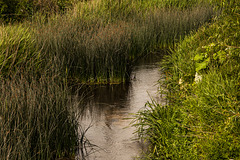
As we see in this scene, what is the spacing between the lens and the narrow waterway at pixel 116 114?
5.48 m

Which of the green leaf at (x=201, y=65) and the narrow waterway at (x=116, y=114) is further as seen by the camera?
the green leaf at (x=201, y=65)

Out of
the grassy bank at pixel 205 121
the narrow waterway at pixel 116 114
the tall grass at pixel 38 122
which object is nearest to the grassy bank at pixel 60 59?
the tall grass at pixel 38 122

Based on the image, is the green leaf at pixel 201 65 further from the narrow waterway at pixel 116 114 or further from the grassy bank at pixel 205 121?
the narrow waterway at pixel 116 114

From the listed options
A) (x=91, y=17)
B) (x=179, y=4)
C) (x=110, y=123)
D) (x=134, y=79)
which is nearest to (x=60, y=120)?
(x=110, y=123)

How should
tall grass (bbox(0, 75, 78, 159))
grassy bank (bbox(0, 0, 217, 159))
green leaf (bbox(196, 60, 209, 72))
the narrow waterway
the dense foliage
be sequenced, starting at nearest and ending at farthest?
tall grass (bbox(0, 75, 78, 159)) < grassy bank (bbox(0, 0, 217, 159)) < the narrow waterway < green leaf (bbox(196, 60, 209, 72)) < the dense foliage

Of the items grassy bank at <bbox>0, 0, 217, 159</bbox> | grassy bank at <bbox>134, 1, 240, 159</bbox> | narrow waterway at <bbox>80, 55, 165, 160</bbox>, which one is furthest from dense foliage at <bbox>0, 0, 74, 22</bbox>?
grassy bank at <bbox>134, 1, 240, 159</bbox>

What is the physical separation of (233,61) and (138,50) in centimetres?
574

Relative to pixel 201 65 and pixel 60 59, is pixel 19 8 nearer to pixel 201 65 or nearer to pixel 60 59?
pixel 60 59

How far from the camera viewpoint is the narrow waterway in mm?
5484

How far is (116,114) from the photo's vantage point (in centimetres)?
697

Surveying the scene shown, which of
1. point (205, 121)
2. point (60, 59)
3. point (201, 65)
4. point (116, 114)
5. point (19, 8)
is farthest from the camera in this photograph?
point (19, 8)

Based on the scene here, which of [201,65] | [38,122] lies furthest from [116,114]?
[38,122]

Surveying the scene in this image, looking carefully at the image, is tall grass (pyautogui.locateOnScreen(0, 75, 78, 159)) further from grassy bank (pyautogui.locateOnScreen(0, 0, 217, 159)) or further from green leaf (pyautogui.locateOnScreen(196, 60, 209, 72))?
green leaf (pyautogui.locateOnScreen(196, 60, 209, 72))

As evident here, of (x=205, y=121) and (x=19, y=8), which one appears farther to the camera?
(x=19, y=8)
